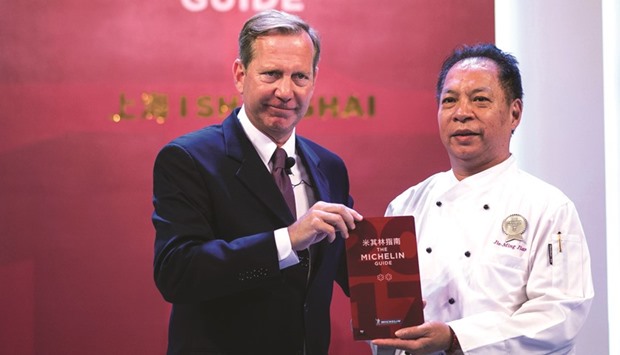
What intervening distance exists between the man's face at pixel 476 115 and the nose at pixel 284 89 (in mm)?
504

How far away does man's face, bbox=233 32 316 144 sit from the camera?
2244 mm

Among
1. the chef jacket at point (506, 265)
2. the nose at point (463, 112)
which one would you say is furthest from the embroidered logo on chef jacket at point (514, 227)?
the nose at point (463, 112)

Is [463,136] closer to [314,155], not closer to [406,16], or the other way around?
[314,155]

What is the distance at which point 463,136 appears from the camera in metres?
2.34

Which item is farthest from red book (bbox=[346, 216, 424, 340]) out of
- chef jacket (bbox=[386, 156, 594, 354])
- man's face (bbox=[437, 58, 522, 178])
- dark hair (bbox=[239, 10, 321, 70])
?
dark hair (bbox=[239, 10, 321, 70])

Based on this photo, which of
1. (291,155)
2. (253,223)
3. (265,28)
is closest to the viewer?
(253,223)

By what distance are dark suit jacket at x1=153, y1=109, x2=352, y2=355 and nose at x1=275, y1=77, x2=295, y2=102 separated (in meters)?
0.17

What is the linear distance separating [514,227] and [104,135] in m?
1.85

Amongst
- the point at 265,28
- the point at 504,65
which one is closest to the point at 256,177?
the point at 265,28

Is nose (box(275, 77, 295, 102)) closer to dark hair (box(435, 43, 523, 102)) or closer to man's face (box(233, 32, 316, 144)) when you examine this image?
man's face (box(233, 32, 316, 144))

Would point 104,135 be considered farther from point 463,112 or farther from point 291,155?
point 463,112

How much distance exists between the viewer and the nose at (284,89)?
2236 millimetres

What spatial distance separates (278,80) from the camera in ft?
7.41

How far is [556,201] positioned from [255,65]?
0.98 m
